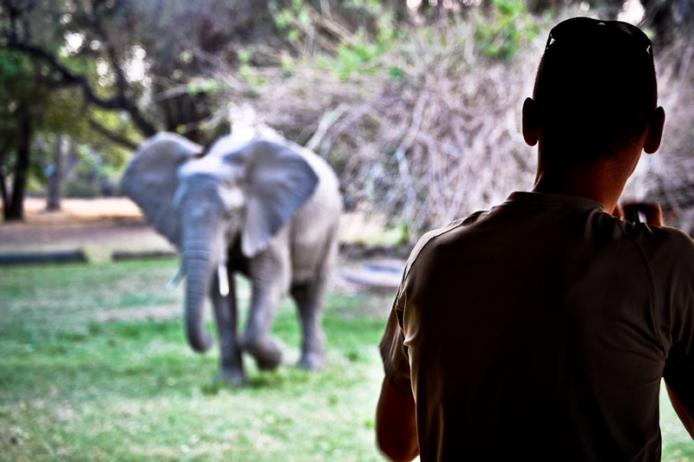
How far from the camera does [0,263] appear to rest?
10039 millimetres

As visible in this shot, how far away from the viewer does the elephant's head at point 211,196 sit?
4.83 metres

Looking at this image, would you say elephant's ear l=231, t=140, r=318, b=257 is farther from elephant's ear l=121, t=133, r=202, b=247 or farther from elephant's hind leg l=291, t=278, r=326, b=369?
elephant's hind leg l=291, t=278, r=326, b=369

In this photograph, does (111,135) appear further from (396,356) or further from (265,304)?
(396,356)

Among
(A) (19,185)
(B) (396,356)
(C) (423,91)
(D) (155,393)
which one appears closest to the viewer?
(B) (396,356)

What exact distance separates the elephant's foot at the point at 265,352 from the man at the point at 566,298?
13.7ft

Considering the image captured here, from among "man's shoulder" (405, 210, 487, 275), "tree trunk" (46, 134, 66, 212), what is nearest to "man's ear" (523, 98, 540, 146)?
"man's shoulder" (405, 210, 487, 275)

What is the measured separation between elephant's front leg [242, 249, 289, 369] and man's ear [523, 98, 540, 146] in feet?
13.9

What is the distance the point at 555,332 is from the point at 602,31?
0.37 metres

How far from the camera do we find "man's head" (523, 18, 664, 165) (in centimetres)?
110

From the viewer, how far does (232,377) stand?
210 inches

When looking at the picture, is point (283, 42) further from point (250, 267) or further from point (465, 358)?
point (465, 358)

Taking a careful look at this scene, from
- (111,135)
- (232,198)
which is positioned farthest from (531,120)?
(111,135)

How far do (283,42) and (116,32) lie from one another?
2.13 metres

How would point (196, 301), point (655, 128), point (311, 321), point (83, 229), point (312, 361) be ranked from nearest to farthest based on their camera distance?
1. point (655, 128)
2. point (196, 301)
3. point (312, 361)
4. point (311, 321)
5. point (83, 229)
